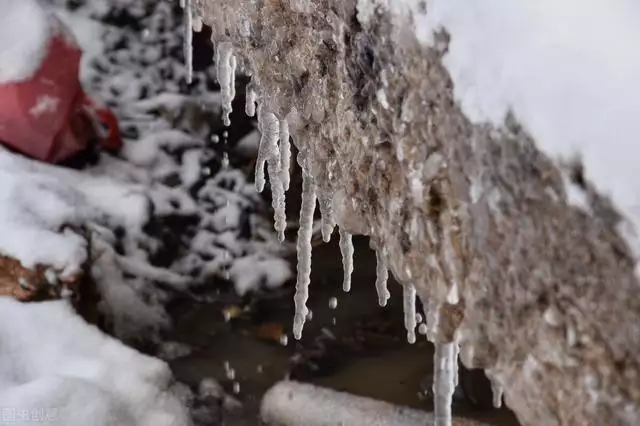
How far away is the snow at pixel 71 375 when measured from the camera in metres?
2.56

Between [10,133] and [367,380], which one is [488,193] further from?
[10,133]

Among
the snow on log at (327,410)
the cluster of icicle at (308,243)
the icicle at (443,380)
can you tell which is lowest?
the snow on log at (327,410)

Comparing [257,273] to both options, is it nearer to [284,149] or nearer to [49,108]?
[49,108]

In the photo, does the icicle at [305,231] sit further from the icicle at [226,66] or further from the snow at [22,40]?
the snow at [22,40]

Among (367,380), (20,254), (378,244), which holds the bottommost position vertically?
(367,380)

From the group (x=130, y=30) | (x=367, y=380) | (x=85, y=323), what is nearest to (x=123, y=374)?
(x=85, y=323)

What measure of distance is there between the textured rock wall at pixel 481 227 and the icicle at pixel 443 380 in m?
0.05

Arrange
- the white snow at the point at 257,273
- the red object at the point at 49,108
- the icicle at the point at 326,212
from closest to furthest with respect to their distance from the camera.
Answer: the icicle at the point at 326,212 < the red object at the point at 49,108 < the white snow at the point at 257,273

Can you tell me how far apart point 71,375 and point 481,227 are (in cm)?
216

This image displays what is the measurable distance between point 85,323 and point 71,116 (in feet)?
4.19

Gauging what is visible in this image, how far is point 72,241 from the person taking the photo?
10.6ft

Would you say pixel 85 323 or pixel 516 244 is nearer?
pixel 516 244

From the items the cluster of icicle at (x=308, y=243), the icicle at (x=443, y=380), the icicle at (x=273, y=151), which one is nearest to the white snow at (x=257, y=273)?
the cluster of icicle at (x=308, y=243)

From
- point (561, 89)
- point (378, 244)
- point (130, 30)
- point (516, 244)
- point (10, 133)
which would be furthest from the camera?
point (130, 30)
